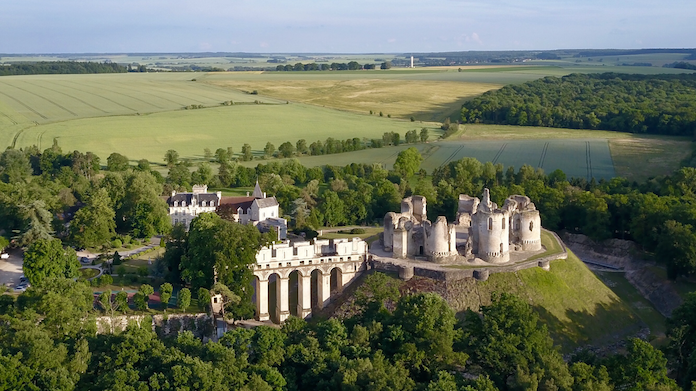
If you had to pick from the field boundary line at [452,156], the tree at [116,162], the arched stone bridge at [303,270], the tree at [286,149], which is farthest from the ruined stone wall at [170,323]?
the tree at [286,149]

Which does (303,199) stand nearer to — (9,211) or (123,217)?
(123,217)

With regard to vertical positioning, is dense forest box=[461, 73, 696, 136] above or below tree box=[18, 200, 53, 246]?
above

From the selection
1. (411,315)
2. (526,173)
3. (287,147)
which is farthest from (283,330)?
(287,147)

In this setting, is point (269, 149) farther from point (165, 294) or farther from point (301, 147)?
point (165, 294)

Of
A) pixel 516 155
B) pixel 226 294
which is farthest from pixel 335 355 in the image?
pixel 516 155

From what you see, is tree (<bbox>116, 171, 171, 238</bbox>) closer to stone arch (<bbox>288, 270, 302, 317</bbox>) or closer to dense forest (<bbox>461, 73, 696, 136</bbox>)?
stone arch (<bbox>288, 270, 302, 317</bbox>)

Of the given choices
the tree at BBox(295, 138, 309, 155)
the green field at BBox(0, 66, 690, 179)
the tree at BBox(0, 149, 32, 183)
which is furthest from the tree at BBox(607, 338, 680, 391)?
the tree at BBox(295, 138, 309, 155)
